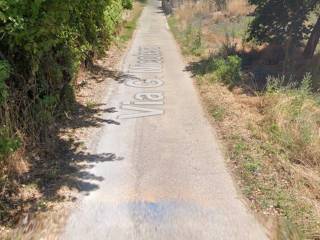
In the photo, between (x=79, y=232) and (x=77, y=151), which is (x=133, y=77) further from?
(x=79, y=232)

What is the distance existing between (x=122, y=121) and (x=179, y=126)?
3.78ft

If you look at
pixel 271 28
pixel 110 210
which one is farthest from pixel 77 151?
pixel 271 28

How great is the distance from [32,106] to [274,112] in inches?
169

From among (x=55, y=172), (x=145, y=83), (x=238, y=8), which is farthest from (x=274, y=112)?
(x=238, y=8)

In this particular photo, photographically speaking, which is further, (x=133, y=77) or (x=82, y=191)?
(x=133, y=77)

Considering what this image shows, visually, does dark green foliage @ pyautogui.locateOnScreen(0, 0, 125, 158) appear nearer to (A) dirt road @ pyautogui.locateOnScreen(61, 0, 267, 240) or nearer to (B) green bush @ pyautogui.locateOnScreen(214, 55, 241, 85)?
(A) dirt road @ pyautogui.locateOnScreen(61, 0, 267, 240)

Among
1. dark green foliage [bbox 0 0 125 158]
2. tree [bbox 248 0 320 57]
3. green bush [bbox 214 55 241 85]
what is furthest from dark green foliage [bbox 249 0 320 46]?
dark green foliage [bbox 0 0 125 158]

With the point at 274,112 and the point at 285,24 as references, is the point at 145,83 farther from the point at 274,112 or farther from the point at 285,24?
the point at 285,24

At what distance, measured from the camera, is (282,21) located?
10570mm

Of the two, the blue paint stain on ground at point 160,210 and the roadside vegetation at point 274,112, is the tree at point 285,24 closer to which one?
A: the roadside vegetation at point 274,112

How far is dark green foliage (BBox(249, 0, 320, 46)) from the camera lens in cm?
1035

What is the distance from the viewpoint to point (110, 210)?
3947 mm

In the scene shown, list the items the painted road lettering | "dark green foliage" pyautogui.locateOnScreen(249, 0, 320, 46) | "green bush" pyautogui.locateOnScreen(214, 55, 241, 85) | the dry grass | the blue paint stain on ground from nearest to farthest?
the blue paint stain on ground, the painted road lettering, "green bush" pyautogui.locateOnScreen(214, 55, 241, 85), "dark green foliage" pyautogui.locateOnScreen(249, 0, 320, 46), the dry grass

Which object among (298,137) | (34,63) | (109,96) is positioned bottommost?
(109,96)
